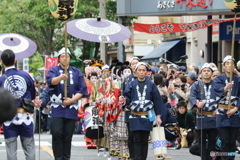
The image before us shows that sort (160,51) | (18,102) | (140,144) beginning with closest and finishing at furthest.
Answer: (18,102) < (140,144) < (160,51)

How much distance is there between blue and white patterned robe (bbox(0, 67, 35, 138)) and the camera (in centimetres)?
850

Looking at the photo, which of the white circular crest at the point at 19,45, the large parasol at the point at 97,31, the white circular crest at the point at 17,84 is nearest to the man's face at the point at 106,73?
the large parasol at the point at 97,31

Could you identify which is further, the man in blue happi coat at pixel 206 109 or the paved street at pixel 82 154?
the paved street at pixel 82 154

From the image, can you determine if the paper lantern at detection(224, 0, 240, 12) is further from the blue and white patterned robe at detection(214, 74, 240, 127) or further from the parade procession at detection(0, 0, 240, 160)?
the blue and white patterned robe at detection(214, 74, 240, 127)

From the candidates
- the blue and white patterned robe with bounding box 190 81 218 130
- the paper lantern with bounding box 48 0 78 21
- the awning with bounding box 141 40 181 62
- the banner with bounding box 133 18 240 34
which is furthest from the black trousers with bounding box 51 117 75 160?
the awning with bounding box 141 40 181 62

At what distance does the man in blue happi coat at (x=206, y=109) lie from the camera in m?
10.1

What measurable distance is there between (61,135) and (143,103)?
58.0 inches

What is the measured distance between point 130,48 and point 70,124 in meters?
35.7

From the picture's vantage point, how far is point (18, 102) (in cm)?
848

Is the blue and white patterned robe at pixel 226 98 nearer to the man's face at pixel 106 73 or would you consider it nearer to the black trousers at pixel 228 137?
the black trousers at pixel 228 137

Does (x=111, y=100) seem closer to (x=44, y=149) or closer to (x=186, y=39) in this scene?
(x=44, y=149)

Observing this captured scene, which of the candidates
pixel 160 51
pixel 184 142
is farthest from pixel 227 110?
pixel 160 51

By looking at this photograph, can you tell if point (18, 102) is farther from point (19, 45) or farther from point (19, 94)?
point (19, 45)

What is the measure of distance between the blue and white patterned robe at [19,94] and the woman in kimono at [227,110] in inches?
117
